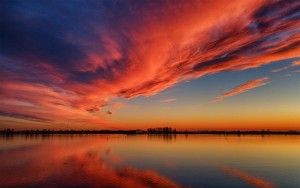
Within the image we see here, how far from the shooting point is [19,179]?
30.8 metres

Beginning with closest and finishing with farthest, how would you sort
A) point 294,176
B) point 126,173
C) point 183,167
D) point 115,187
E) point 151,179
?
point 115,187, point 151,179, point 294,176, point 126,173, point 183,167

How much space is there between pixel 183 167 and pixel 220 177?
9359mm

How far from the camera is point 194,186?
28.5m

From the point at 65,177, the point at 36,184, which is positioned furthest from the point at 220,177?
the point at 36,184

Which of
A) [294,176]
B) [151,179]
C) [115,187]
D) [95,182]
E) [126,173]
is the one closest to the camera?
[115,187]

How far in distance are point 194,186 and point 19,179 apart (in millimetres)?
16853

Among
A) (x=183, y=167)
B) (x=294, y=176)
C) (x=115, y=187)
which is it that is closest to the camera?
(x=115, y=187)

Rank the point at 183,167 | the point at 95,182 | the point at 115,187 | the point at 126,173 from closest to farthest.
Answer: the point at 115,187 → the point at 95,182 → the point at 126,173 → the point at 183,167

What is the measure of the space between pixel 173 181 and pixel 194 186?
3074 mm

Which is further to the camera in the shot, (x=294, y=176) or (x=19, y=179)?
(x=294, y=176)

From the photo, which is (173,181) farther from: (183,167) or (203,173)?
(183,167)

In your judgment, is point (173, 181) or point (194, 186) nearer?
point (194, 186)

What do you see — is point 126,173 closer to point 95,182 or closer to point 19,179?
point 95,182

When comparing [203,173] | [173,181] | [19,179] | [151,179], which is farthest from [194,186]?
[19,179]
